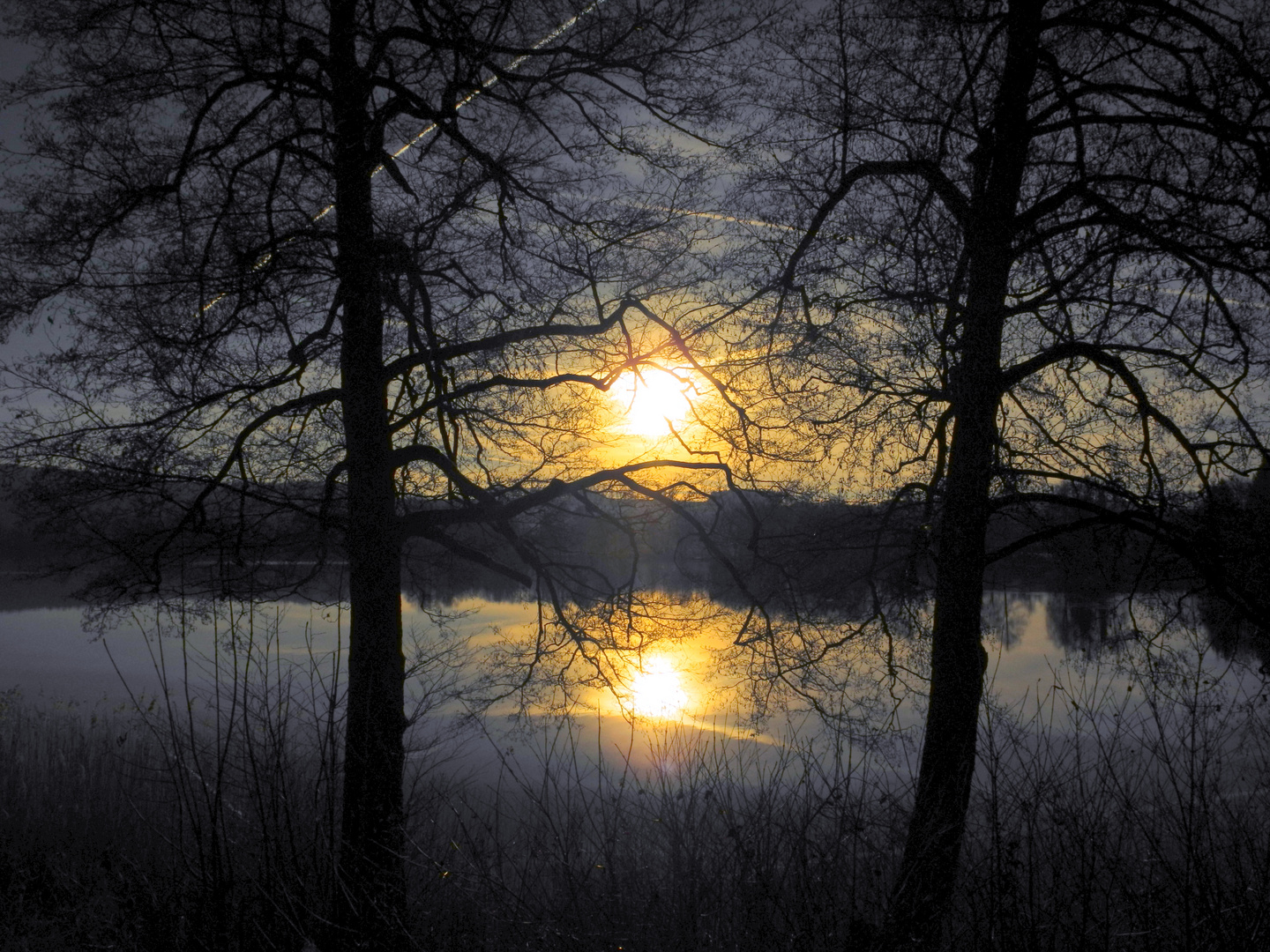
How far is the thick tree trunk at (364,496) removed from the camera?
5598 mm

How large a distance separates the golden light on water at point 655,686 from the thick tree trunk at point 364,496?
1740 mm

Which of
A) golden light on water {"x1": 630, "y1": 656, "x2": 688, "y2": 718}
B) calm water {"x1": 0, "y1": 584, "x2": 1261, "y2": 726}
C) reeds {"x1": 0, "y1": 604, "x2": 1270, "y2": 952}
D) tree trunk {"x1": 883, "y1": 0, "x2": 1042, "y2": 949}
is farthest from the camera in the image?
golden light on water {"x1": 630, "y1": 656, "x2": 688, "y2": 718}

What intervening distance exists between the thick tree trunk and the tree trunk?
3194 mm

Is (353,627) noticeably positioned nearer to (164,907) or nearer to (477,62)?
(164,907)

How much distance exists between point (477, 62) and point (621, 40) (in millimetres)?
1091

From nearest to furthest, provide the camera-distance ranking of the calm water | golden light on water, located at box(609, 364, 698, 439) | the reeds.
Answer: the reeds → the calm water → golden light on water, located at box(609, 364, 698, 439)

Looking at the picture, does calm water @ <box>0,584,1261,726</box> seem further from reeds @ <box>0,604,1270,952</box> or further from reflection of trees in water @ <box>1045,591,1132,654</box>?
reeds @ <box>0,604,1270,952</box>

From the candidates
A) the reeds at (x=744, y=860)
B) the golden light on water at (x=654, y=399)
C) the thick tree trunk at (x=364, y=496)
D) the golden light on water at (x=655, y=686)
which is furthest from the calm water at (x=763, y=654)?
the golden light on water at (x=654, y=399)

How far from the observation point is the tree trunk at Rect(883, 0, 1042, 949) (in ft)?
16.7

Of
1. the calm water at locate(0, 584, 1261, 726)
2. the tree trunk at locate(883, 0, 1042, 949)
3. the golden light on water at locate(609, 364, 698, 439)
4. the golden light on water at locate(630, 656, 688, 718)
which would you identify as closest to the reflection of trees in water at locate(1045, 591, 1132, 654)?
the calm water at locate(0, 584, 1261, 726)

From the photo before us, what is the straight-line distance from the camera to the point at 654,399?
22.9 ft

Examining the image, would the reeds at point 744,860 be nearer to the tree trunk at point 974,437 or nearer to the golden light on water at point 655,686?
the tree trunk at point 974,437

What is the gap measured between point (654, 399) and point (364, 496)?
7.47 ft

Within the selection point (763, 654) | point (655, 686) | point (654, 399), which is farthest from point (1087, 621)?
point (654, 399)
